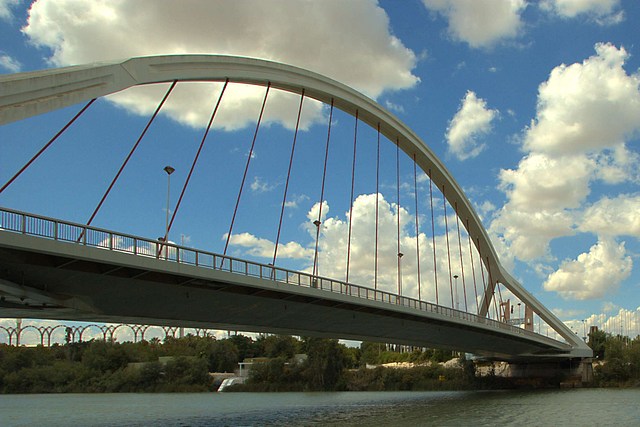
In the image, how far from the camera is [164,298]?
2552 centimetres

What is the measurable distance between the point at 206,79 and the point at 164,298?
854cm

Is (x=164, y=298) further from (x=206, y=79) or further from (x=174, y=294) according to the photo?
(x=206, y=79)

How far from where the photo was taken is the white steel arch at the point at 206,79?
18.8 m

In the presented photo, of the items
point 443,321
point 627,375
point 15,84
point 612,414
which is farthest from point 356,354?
point 15,84

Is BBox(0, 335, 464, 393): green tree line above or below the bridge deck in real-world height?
below

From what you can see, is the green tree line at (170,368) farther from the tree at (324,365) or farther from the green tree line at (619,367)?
the green tree line at (619,367)

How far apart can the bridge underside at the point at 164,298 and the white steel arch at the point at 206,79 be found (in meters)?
3.90

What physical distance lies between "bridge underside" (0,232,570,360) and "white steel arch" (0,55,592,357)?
3.90 m

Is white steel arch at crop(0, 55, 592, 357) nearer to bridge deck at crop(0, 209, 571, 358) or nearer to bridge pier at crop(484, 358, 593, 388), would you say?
bridge deck at crop(0, 209, 571, 358)

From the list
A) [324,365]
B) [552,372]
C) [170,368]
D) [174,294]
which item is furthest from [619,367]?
[174,294]

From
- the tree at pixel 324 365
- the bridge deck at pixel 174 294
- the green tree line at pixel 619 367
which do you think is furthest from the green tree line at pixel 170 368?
the bridge deck at pixel 174 294

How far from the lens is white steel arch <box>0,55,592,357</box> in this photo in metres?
18.8

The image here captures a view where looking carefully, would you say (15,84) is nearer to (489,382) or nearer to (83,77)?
(83,77)

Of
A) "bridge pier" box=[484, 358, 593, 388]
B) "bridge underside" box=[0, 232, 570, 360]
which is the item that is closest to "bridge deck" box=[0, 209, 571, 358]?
"bridge underside" box=[0, 232, 570, 360]
